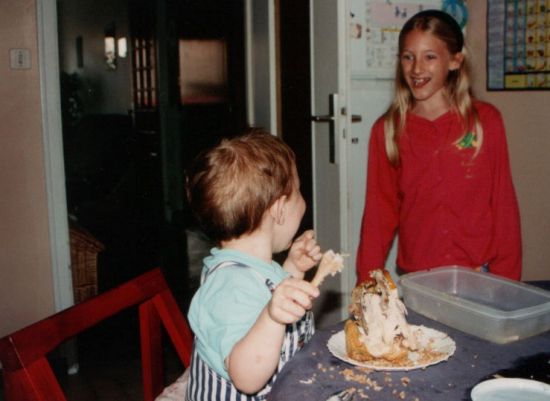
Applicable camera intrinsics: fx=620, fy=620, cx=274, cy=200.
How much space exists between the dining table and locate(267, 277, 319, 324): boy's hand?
0.48ft

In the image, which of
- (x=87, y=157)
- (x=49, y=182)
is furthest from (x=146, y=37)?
(x=49, y=182)

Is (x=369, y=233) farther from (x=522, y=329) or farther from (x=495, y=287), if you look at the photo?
(x=522, y=329)

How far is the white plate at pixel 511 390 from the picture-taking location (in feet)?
3.03

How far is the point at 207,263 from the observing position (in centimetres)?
117

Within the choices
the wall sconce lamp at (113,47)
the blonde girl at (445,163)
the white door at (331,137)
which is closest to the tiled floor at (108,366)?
the white door at (331,137)

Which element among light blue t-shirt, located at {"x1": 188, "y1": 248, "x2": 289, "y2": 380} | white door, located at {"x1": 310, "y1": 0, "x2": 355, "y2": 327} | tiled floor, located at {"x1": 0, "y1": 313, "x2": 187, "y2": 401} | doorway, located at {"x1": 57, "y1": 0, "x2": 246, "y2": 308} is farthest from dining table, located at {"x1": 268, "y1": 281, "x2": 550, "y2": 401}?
doorway, located at {"x1": 57, "y1": 0, "x2": 246, "y2": 308}

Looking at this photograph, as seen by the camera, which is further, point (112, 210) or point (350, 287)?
point (112, 210)

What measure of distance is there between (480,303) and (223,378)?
1.96ft

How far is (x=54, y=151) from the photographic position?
3088 mm

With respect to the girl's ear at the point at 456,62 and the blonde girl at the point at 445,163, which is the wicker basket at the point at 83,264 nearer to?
the blonde girl at the point at 445,163

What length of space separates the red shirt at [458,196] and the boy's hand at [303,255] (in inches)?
32.1

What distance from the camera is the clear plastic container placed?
1157 millimetres

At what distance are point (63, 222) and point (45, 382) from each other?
2334mm

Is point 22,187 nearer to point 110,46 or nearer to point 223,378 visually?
point 223,378
